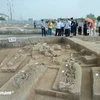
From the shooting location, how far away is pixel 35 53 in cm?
738

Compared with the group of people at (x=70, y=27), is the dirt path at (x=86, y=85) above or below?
below

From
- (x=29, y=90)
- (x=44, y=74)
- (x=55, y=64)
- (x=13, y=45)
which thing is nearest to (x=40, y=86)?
(x=29, y=90)

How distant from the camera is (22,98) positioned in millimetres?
3354

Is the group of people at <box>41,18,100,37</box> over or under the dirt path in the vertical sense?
over

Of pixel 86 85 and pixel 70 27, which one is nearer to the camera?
pixel 86 85

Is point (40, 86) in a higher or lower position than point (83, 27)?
lower

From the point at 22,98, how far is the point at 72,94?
3.44 feet

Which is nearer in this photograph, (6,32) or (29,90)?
(29,90)

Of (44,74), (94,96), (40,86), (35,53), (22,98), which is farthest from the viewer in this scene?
(35,53)

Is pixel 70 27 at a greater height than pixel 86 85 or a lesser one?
greater

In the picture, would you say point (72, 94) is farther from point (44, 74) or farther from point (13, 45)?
point (13, 45)

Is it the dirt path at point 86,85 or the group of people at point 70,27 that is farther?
the group of people at point 70,27

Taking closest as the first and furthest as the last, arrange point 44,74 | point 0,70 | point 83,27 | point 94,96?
point 94,96 < point 44,74 < point 0,70 < point 83,27

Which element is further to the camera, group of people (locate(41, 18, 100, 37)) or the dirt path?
group of people (locate(41, 18, 100, 37))
